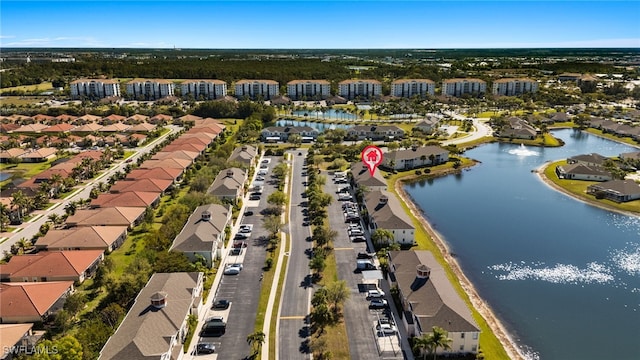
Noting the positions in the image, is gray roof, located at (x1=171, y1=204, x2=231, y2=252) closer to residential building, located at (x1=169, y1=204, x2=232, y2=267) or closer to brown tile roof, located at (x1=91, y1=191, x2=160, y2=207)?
residential building, located at (x1=169, y1=204, x2=232, y2=267)

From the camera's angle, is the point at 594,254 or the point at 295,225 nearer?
the point at 594,254

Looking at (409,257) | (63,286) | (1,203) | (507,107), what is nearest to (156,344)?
(63,286)

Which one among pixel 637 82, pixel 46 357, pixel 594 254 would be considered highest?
pixel 637 82

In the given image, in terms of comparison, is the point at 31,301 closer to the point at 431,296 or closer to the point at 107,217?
the point at 107,217

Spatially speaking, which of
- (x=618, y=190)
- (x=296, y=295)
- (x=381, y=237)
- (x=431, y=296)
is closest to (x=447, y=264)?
(x=381, y=237)

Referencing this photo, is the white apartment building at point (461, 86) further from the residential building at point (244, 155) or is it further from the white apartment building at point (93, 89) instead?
the white apartment building at point (93, 89)

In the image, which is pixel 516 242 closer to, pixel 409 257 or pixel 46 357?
pixel 409 257

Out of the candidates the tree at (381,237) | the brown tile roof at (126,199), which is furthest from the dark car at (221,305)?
the brown tile roof at (126,199)
